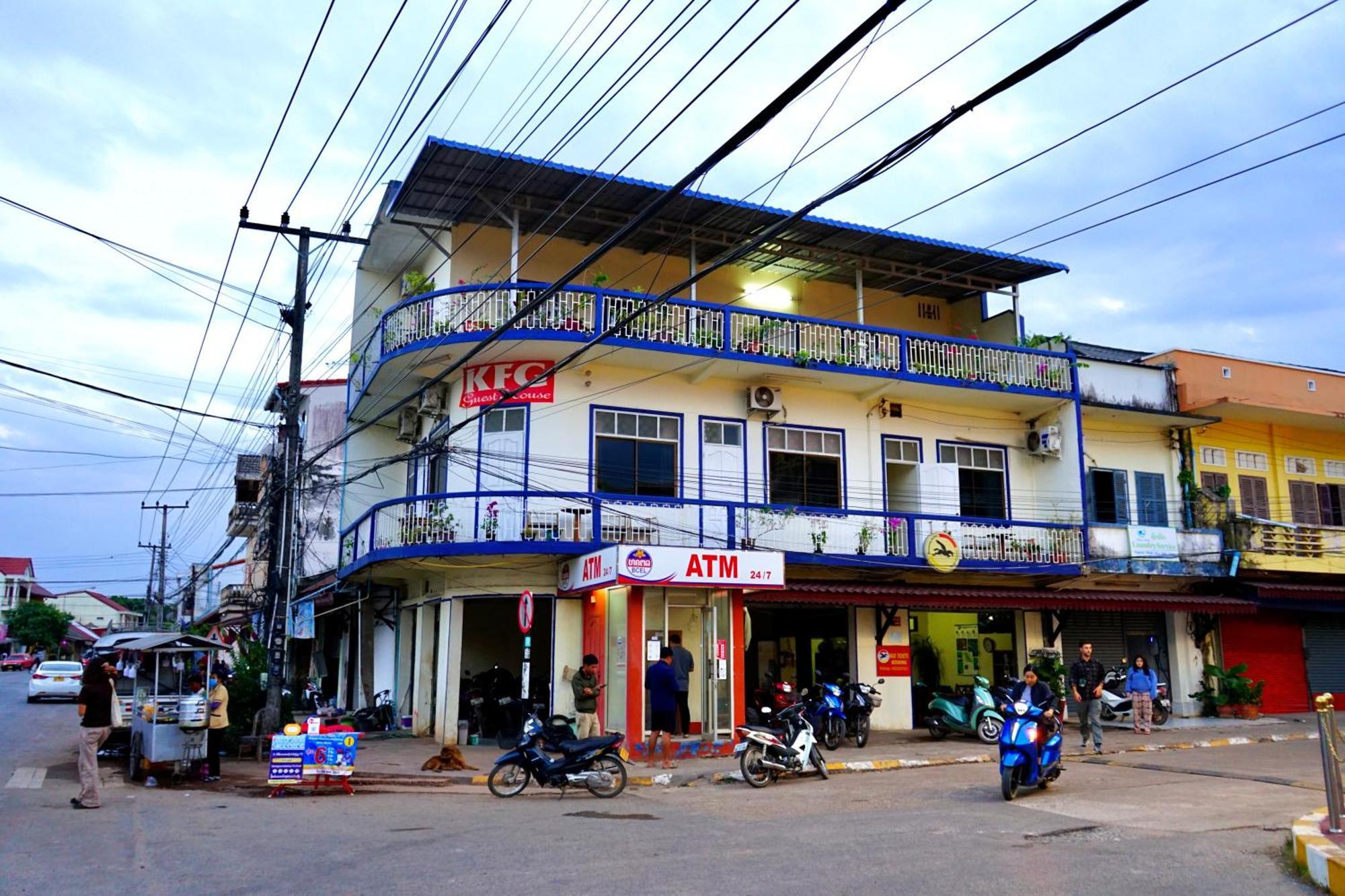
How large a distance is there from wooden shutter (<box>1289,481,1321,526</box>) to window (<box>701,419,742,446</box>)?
1552 cm

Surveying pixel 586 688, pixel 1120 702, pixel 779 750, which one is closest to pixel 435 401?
pixel 586 688

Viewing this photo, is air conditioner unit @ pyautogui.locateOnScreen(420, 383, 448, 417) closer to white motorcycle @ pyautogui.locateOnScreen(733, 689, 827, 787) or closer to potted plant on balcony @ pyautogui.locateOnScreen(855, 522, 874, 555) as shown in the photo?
potted plant on balcony @ pyautogui.locateOnScreen(855, 522, 874, 555)

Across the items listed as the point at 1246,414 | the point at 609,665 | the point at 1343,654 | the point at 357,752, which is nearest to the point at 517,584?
the point at 609,665

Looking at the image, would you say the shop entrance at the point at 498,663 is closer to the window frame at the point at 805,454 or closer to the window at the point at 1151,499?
the window frame at the point at 805,454

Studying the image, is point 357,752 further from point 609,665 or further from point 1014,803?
point 1014,803

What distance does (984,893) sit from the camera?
278 inches

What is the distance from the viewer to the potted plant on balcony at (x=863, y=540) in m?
20.5

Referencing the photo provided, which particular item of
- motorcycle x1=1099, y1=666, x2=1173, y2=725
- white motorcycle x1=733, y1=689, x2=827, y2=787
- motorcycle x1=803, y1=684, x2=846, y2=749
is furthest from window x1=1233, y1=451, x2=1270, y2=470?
white motorcycle x1=733, y1=689, x2=827, y2=787

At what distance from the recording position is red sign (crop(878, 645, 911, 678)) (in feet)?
69.8

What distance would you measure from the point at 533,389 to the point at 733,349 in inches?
154

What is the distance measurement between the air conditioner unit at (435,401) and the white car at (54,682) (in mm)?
25253

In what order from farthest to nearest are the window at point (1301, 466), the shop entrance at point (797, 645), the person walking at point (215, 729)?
the window at point (1301, 466) < the shop entrance at point (797, 645) < the person walking at point (215, 729)

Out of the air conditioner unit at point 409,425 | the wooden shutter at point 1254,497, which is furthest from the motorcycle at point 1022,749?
the wooden shutter at point 1254,497

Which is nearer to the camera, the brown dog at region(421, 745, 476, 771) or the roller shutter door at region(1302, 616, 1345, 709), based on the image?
the brown dog at region(421, 745, 476, 771)
